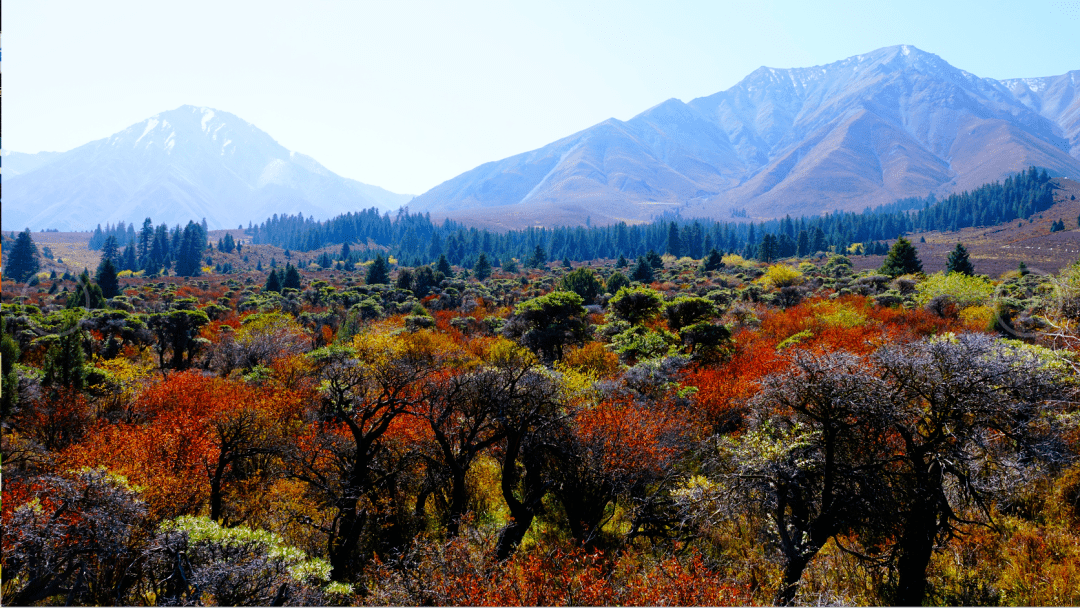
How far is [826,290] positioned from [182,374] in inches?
2136

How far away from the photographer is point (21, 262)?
7438cm

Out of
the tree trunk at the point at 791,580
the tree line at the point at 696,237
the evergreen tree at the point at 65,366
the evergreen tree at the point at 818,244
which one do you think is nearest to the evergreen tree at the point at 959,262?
the tree trunk at the point at 791,580

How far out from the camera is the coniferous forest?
9258 millimetres

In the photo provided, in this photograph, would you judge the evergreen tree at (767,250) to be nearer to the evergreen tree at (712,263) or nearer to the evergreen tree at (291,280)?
the evergreen tree at (712,263)

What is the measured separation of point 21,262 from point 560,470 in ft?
325

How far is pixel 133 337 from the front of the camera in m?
33.7

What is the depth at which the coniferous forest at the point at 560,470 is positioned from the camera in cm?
926

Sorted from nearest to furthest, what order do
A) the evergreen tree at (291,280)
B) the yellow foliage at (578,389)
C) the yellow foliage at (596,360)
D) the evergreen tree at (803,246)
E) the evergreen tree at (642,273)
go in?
the yellow foliage at (578,389) → the yellow foliage at (596,360) → the evergreen tree at (291,280) → the evergreen tree at (642,273) → the evergreen tree at (803,246)

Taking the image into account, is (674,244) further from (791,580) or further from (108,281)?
(791,580)

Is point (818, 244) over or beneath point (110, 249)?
beneath

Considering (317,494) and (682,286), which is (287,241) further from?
(317,494)

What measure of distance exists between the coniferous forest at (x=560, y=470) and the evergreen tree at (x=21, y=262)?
60519mm

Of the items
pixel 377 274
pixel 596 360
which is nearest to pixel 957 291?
pixel 596 360

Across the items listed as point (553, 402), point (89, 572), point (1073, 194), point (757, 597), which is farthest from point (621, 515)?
point (1073, 194)
